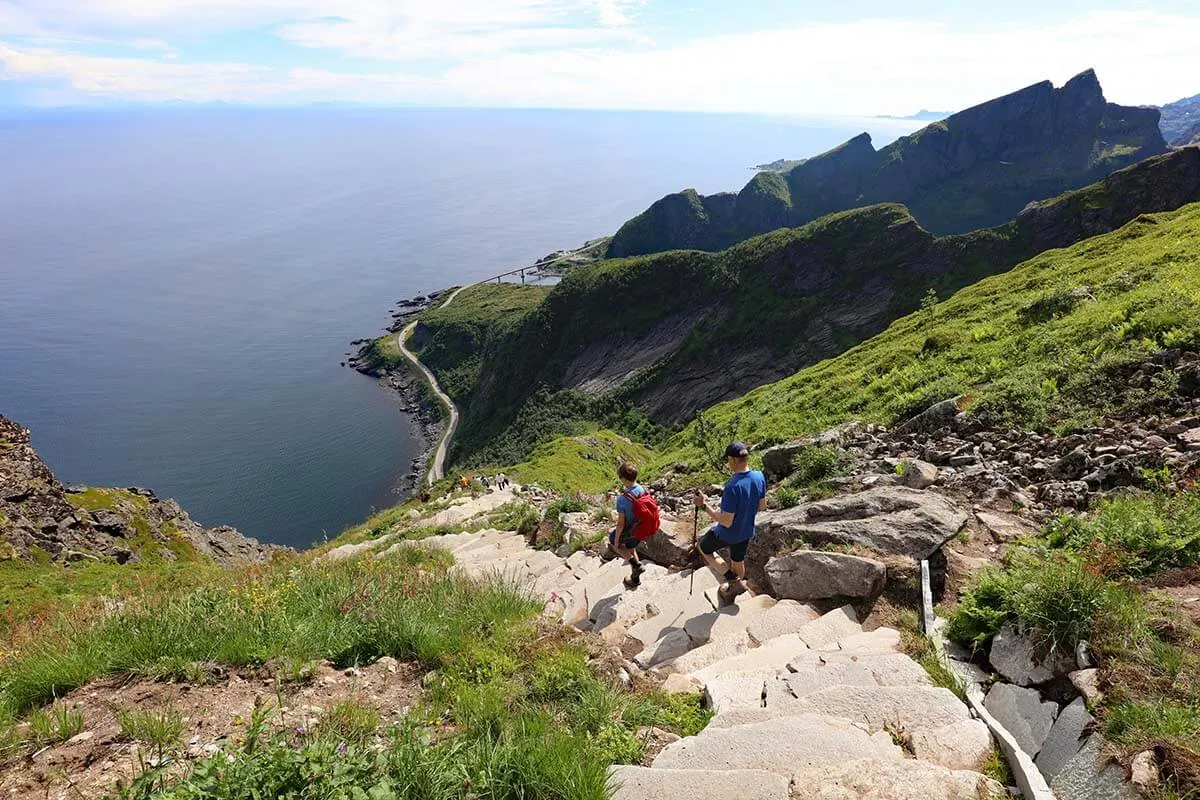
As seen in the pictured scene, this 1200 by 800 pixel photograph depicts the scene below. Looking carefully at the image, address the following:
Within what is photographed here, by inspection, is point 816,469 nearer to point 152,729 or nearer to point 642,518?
point 642,518

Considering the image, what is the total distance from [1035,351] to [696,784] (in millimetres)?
19155

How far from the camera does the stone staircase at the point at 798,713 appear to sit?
14.8 feet

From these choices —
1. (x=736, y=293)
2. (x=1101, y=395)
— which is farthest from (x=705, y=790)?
(x=736, y=293)

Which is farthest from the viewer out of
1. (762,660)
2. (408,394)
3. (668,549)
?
(408,394)

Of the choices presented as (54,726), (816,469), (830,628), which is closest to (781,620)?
(830,628)

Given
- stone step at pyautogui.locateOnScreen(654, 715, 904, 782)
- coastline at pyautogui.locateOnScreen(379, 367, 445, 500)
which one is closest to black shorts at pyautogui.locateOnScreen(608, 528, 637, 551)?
stone step at pyautogui.locateOnScreen(654, 715, 904, 782)

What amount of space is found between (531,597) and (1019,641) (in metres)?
6.02

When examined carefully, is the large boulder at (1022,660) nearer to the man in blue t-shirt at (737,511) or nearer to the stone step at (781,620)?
the stone step at (781,620)

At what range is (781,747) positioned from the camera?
4.97 metres

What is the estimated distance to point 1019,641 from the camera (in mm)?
5691

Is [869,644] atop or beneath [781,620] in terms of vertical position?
atop

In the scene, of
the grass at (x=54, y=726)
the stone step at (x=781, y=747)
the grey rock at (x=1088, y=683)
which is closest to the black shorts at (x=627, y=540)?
the stone step at (x=781, y=747)

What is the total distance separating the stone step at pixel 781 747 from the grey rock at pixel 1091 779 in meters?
1.07

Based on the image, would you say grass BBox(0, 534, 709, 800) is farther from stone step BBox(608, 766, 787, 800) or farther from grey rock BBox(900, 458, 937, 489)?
grey rock BBox(900, 458, 937, 489)
